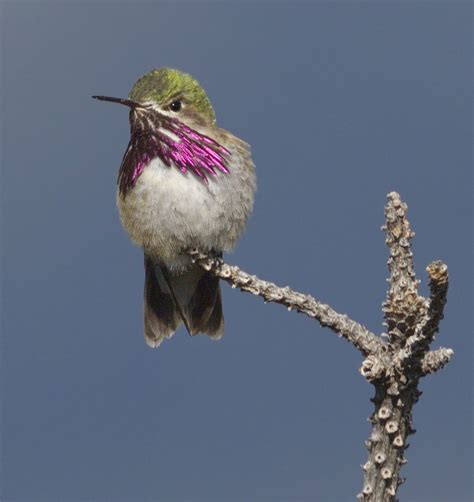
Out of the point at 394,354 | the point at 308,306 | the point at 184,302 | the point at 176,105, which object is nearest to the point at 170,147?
the point at 176,105

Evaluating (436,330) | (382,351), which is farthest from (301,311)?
(436,330)

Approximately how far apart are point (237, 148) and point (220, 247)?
0.63 metres

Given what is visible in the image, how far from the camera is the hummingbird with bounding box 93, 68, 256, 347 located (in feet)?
16.5

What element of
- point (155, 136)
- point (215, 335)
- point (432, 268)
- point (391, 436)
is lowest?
point (391, 436)

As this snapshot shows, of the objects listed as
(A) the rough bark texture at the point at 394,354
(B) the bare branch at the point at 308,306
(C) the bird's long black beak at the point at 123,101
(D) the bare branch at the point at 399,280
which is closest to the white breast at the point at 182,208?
(C) the bird's long black beak at the point at 123,101

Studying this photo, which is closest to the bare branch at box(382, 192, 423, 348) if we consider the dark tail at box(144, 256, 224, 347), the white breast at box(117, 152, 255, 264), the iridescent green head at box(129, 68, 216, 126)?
the white breast at box(117, 152, 255, 264)

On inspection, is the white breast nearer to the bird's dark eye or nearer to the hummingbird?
the hummingbird

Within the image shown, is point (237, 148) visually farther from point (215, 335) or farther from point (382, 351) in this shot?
point (382, 351)

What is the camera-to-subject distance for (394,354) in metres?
3.24

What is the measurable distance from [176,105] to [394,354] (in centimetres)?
252

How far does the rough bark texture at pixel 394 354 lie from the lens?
304cm

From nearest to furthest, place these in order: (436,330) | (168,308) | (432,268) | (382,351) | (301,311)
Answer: (432,268)
(436,330)
(382,351)
(301,311)
(168,308)

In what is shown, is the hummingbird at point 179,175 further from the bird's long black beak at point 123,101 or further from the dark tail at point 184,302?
the dark tail at point 184,302

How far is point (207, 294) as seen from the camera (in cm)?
594
